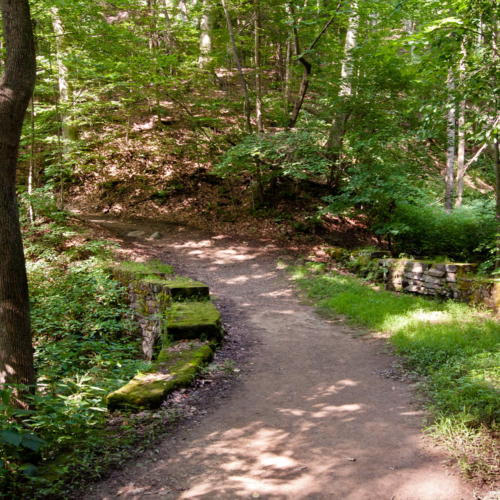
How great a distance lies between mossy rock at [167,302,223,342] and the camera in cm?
571

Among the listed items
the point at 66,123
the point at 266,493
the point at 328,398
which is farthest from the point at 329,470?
the point at 66,123

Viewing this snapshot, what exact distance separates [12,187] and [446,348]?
210 inches

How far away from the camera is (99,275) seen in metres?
8.53

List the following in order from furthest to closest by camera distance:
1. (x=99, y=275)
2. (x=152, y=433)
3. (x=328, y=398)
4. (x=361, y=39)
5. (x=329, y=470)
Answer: (x=361, y=39) → (x=99, y=275) → (x=328, y=398) → (x=152, y=433) → (x=329, y=470)

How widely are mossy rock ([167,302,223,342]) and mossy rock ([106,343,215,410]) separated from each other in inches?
8.7

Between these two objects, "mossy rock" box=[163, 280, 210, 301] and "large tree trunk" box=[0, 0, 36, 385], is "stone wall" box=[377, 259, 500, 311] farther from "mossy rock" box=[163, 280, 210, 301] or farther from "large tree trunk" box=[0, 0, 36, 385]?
"large tree trunk" box=[0, 0, 36, 385]

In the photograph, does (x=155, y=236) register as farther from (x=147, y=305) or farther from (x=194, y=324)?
(x=194, y=324)

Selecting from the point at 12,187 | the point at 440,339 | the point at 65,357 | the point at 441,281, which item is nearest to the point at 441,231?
the point at 441,281

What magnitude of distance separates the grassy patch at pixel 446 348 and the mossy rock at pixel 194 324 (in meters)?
2.72

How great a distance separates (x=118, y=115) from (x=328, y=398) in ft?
51.1

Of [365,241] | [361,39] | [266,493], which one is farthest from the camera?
[365,241]

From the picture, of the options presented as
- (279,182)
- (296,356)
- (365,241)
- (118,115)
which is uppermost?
(118,115)

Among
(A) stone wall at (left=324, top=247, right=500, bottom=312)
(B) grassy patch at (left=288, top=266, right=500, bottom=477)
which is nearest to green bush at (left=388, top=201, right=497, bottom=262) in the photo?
(A) stone wall at (left=324, top=247, right=500, bottom=312)

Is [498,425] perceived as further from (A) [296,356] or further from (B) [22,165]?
(B) [22,165]
